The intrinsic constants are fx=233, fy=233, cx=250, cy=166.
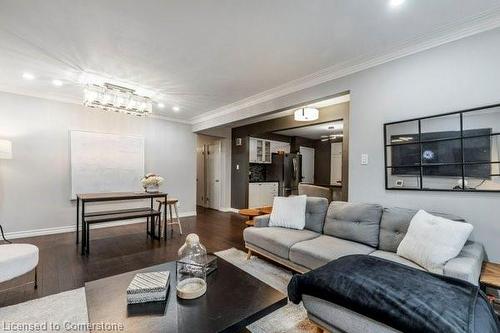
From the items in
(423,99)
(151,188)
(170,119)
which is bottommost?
(151,188)

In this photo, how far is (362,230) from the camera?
8.21ft

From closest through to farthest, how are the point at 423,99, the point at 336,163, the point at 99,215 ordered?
the point at 423,99
the point at 99,215
the point at 336,163

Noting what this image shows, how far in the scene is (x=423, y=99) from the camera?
2.42m

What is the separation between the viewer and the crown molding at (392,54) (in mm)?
2051

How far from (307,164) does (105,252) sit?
6.81 m

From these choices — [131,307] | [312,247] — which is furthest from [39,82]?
[312,247]

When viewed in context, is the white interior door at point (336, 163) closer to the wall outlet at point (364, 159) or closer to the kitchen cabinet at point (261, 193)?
the kitchen cabinet at point (261, 193)

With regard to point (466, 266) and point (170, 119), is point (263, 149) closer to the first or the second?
point (170, 119)

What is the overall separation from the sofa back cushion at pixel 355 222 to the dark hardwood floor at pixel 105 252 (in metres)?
1.54

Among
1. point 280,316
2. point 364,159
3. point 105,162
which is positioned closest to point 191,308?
point 280,316

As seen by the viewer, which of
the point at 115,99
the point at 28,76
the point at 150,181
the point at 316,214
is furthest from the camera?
the point at 150,181

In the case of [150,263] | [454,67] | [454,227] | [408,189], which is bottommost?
[150,263]

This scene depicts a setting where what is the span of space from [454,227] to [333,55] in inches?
→ 81.8

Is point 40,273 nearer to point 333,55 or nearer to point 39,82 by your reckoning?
point 39,82
